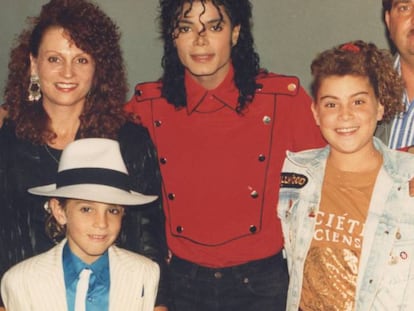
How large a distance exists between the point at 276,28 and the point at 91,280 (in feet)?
6.86

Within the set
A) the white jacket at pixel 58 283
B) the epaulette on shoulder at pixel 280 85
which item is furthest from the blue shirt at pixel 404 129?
the white jacket at pixel 58 283

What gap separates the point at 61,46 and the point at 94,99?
264 millimetres

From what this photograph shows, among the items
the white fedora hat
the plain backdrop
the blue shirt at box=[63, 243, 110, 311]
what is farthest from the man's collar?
the plain backdrop

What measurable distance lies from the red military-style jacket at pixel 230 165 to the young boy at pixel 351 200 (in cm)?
9

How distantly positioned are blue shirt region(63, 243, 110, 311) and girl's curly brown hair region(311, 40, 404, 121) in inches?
43.3

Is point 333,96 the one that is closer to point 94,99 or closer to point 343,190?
point 343,190

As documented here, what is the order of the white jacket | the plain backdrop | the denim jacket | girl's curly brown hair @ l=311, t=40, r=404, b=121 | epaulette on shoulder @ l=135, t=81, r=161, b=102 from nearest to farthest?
1. the white jacket
2. the denim jacket
3. girl's curly brown hair @ l=311, t=40, r=404, b=121
4. epaulette on shoulder @ l=135, t=81, r=161, b=102
5. the plain backdrop

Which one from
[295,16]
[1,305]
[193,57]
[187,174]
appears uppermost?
[295,16]

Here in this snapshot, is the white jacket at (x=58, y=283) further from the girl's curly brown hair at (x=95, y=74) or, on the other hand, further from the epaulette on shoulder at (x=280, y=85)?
the epaulette on shoulder at (x=280, y=85)

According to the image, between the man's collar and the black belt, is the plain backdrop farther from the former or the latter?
the black belt

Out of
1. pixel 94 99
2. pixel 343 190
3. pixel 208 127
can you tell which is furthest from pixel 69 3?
pixel 343 190

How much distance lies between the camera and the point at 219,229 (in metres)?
2.89

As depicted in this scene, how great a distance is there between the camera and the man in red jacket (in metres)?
2.87

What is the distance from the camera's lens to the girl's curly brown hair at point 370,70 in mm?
2764
